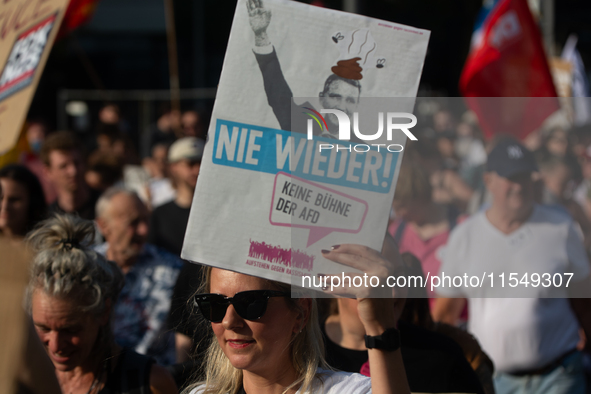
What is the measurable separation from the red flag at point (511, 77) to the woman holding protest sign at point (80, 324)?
3787 mm

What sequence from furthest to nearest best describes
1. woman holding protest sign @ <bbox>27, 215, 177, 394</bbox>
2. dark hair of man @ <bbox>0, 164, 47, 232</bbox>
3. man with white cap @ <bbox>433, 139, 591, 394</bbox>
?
1. dark hair of man @ <bbox>0, 164, 47, 232</bbox>
2. man with white cap @ <bbox>433, 139, 591, 394</bbox>
3. woman holding protest sign @ <bbox>27, 215, 177, 394</bbox>

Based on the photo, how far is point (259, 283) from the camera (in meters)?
1.99

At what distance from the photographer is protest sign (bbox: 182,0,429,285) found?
1877 millimetres

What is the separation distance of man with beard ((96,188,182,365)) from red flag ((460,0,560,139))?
2943 mm

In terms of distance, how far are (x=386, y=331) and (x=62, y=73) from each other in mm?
20006

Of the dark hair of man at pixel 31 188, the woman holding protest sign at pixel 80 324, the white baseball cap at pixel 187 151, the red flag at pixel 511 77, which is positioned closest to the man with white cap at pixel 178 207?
the white baseball cap at pixel 187 151

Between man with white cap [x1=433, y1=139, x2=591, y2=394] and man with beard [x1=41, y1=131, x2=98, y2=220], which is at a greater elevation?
man with beard [x1=41, y1=131, x2=98, y2=220]

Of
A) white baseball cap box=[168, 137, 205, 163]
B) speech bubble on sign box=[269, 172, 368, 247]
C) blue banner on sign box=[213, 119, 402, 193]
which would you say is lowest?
speech bubble on sign box=[269, 172, 368, 247]

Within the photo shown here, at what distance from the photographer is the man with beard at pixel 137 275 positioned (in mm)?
3637

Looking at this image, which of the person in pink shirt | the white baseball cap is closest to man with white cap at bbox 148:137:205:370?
the white baseball cap

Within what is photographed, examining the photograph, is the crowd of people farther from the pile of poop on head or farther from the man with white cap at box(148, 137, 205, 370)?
the pile of poop on head

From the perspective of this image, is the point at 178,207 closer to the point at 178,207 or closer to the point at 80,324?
the point at 178,207

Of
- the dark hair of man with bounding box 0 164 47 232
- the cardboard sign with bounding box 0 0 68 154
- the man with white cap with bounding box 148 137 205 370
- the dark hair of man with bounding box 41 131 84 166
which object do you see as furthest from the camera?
the dark hair of man with bounding box 41 131 84 166

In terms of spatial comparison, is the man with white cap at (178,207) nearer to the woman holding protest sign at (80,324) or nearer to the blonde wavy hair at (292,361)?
the woman holding protest sign at (80,324)
